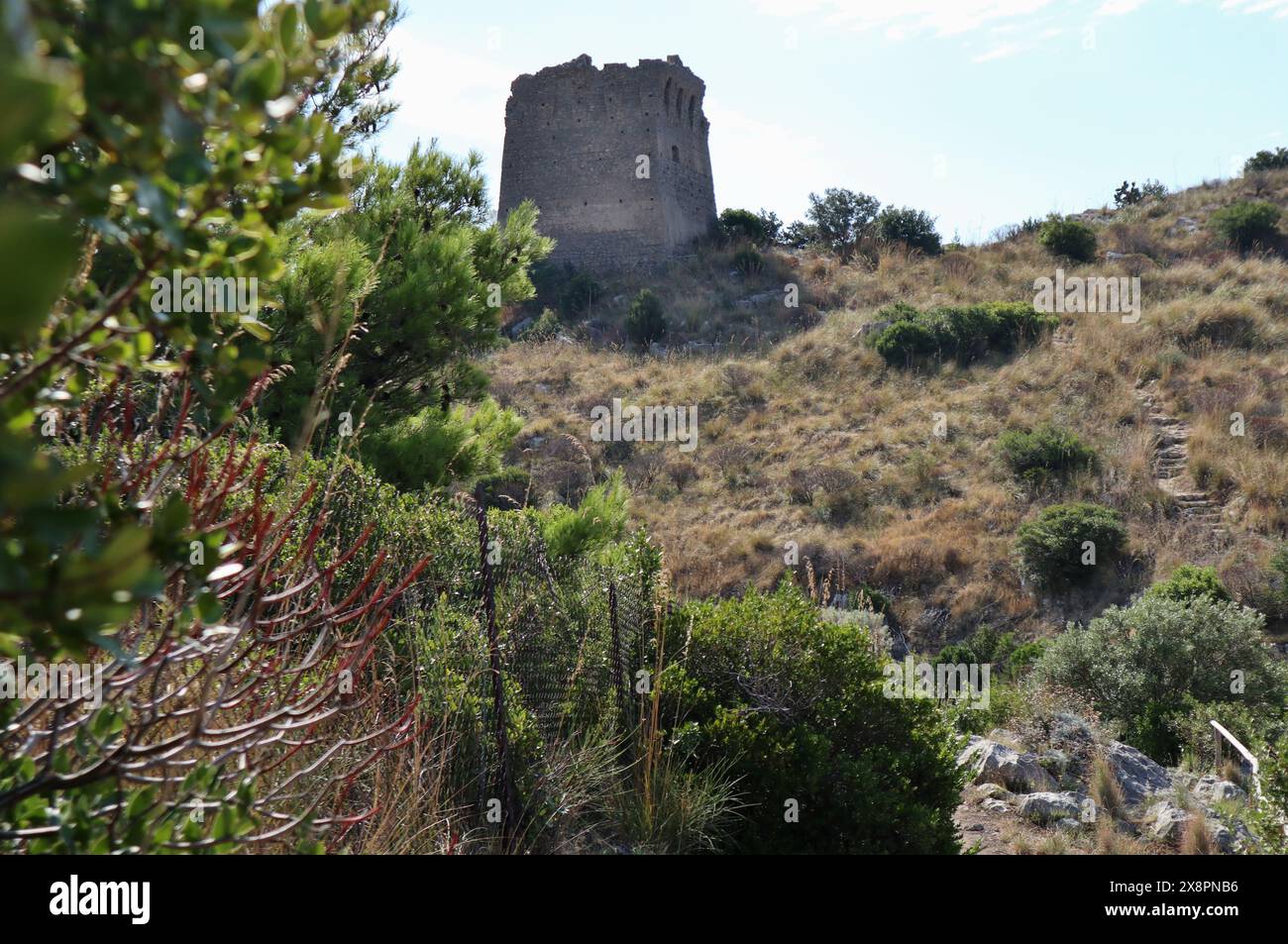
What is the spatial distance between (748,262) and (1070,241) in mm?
7554

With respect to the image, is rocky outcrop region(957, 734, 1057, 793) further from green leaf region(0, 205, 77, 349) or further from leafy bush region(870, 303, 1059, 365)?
leafy bush region(870, 303, 1059, 365)

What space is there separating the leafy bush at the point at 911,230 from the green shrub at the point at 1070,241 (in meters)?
3.08

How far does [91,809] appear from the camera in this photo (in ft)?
4.47

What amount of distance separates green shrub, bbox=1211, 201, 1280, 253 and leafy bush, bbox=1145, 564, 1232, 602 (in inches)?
553

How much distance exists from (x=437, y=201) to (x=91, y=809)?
8226 millimetres

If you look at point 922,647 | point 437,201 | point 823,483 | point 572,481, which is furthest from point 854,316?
point 437,201

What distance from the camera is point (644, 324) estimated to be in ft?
72.4

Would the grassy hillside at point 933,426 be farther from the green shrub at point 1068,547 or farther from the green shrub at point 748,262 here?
the green shrub at point 748,262

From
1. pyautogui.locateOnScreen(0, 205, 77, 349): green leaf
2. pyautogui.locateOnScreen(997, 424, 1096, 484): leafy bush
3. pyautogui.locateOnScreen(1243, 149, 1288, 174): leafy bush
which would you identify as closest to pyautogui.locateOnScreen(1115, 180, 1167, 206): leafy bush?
pyautogui.locateOnScreen(1243, 149, 1288, 174): leafy bush

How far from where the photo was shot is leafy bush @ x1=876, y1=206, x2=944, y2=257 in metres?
25.8

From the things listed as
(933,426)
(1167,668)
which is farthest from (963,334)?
(1167,668)

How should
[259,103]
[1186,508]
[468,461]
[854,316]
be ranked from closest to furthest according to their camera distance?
1. [259,103]
2. [468,461]
3. [1186,508]
4. [854,316]

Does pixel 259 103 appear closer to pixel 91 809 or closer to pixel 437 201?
pixel 91 809

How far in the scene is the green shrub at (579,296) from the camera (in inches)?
950
